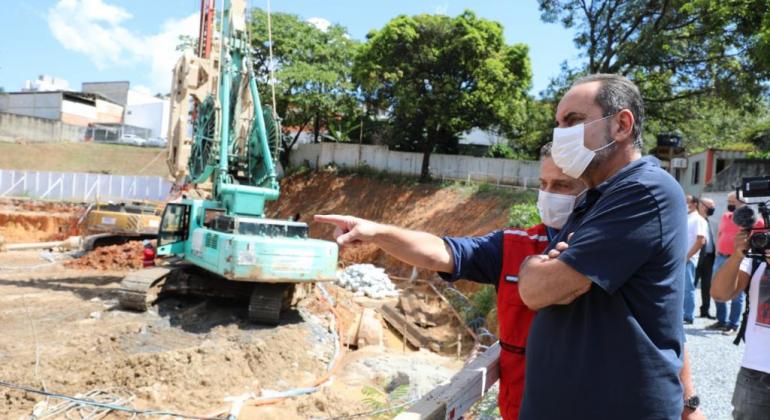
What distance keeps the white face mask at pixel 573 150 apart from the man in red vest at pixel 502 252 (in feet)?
1.53

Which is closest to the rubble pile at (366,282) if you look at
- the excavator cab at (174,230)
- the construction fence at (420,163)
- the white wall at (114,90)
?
the excavator cab at (174,230)

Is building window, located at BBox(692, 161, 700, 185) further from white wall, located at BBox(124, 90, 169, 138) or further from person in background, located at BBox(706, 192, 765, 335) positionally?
white wall, located at BBox(124, 90, 169, 138)

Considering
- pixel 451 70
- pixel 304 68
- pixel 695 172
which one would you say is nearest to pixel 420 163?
pixel 451 70

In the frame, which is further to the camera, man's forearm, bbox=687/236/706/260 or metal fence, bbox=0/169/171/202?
metal fence, bbox=0/169/171/202

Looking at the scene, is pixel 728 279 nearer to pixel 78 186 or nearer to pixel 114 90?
pixel 78 186

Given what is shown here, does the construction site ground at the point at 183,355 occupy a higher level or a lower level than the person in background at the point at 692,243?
lower

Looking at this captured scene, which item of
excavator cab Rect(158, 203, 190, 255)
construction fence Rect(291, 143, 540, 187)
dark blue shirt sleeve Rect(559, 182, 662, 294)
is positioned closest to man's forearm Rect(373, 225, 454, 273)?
dark blue shirt sleeve Rect(559, 182, 662, 294)

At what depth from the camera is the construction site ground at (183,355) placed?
6.81 metres

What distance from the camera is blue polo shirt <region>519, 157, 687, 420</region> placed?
4.89ft

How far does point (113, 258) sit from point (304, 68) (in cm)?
1406

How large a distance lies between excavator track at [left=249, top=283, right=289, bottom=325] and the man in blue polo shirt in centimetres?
829

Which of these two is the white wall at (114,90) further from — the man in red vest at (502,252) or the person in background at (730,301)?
the man in red vest at (502,252)

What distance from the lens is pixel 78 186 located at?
30.3m

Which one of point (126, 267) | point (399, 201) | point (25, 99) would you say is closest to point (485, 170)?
point (399, 201)
